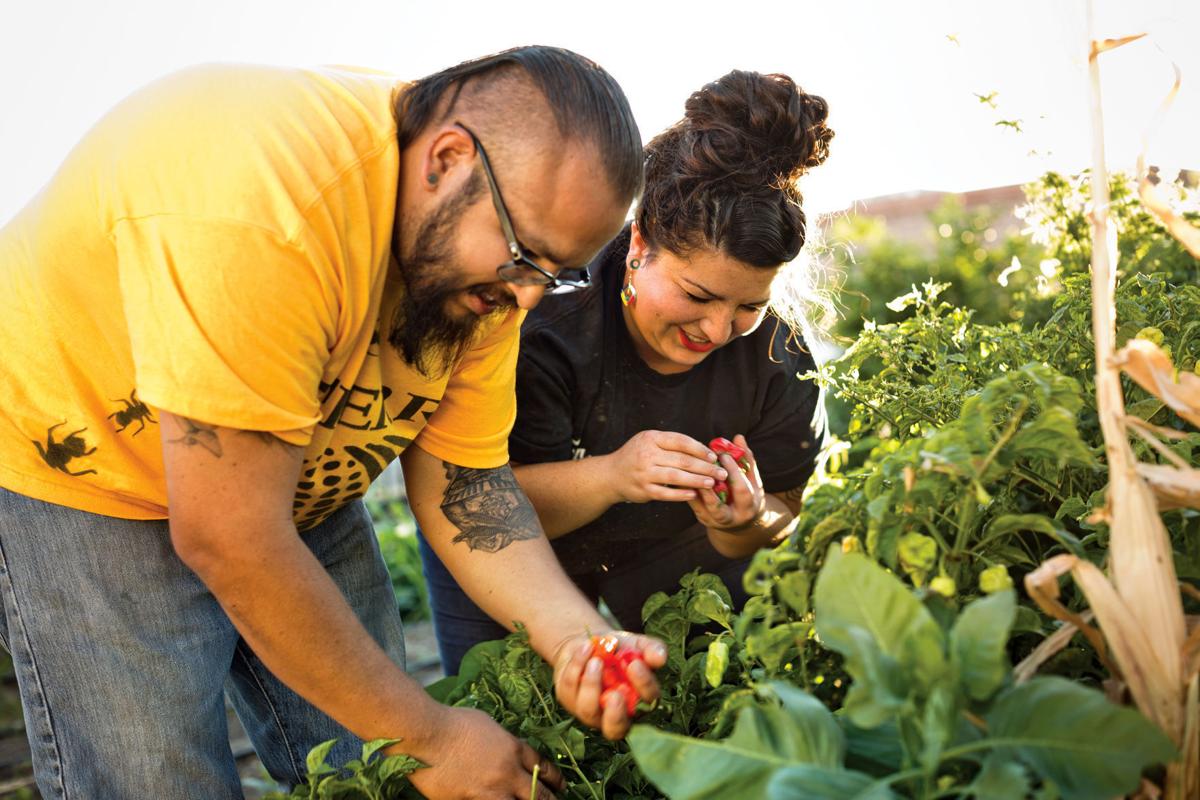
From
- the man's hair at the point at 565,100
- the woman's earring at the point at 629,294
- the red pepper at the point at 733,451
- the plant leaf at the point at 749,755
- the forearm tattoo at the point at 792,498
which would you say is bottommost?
the forearm tattoo at the point at 792,498

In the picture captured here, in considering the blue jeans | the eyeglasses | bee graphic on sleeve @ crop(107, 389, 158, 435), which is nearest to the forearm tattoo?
the eyeglasses

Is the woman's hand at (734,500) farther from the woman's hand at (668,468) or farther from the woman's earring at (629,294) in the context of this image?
the woman's earring at (629,294)

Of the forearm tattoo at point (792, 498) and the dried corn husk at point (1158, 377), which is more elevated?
the dried corn husk at point (1158, 377)

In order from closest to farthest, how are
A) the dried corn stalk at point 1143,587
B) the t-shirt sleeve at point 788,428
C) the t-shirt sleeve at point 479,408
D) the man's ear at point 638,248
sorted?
the dried corn stalk at point 1143,587, the t-shirt sleeve at point 479,408, the man's ear at point 638,248, the t-shirt sleeve at point 788,428

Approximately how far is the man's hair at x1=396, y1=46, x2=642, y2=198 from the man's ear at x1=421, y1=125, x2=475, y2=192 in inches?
2.3

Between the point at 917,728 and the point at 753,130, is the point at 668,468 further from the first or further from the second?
the point at 917,728

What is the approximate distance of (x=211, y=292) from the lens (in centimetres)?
131

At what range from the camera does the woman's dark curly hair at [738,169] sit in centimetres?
229

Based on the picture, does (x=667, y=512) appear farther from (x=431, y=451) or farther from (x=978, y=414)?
(x=978, y=414)

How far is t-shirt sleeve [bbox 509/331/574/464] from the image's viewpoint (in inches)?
95.6

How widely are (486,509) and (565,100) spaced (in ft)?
2.68

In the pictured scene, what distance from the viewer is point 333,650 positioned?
57.6 inches

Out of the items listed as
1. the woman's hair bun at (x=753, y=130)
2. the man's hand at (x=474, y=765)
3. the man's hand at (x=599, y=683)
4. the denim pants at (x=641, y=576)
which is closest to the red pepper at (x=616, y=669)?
the man's hand at (x=599, y=683)

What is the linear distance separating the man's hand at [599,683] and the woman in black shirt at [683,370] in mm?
611
